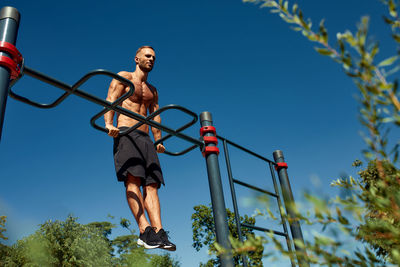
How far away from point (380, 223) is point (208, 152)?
2.48 m

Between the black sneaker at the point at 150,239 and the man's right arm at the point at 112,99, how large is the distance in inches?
36.3

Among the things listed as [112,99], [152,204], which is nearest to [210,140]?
[152,204]

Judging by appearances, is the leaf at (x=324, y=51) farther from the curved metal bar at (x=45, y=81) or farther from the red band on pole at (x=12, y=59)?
the curved metal bar at (x=45, y=81)

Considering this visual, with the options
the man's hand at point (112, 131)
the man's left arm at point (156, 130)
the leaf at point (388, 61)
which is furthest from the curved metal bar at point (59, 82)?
the leaf at point (388, 61)

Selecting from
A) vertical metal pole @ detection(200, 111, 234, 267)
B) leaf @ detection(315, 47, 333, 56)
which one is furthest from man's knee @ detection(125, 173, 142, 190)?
leaf @ detection(315, 47, 333, 56)

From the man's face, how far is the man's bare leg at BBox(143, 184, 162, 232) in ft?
4.40

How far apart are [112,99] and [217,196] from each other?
136 cm

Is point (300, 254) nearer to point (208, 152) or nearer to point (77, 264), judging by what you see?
point (208, 152)

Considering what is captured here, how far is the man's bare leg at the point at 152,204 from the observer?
3005 millimetres

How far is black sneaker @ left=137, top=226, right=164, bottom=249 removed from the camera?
2.77 m

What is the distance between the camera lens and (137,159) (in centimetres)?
308

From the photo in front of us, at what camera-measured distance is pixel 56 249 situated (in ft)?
63.0

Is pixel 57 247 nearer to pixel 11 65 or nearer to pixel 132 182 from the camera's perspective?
pixel 132 182

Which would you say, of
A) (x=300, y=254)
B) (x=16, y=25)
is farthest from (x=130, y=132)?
(x=300, y=254)
